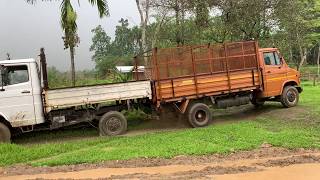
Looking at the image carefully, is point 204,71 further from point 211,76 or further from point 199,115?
point 199,115

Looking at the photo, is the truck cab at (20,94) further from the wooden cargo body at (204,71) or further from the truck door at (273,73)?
the truck door at (273,73)

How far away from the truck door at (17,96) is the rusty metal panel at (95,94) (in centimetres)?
50

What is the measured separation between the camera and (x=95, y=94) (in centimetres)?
1364

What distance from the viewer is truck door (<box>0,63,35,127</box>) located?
12883 millimetres

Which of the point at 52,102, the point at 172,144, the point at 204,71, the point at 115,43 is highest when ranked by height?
the point at 115,43

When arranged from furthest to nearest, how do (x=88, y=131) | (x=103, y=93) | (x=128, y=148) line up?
(x=88, y=131), (x=103, y=93), (x=128, y=148)

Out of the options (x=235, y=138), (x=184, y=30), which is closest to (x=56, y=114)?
(x=235, y=138)

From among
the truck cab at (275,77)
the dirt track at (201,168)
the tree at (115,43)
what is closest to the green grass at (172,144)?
the dirt track at (201,168)

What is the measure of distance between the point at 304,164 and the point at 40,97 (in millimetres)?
6893

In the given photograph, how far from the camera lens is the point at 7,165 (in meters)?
10.7

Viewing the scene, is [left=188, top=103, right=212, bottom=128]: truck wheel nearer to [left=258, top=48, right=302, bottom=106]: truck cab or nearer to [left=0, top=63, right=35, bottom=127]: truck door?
[left=258, top=48, right=302, bottom=106]: truck cab

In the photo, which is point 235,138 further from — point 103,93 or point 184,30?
point 184,30

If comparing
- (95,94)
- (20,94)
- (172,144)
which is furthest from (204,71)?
(20,94)

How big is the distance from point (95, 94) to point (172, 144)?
3041 mm
